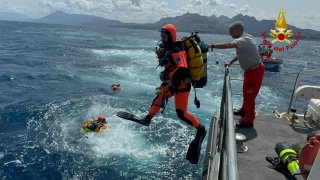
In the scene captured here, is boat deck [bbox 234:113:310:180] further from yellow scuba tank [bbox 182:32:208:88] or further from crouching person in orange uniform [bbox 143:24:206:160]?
yellow scuba tank [bbox 182:32:208:88]

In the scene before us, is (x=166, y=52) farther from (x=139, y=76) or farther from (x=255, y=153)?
(x=139, y=76)

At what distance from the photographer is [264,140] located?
5969 mm

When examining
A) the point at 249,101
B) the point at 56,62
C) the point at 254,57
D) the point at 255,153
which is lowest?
the point at 56,62

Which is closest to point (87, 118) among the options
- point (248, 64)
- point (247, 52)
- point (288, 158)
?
point (248, 64)

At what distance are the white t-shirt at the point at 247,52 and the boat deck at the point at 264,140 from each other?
1432mm

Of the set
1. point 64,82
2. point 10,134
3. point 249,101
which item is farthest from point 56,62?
point 249,101

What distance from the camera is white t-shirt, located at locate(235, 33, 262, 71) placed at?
5.95m

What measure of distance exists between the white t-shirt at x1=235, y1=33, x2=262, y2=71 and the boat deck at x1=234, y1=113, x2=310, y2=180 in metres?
1.43

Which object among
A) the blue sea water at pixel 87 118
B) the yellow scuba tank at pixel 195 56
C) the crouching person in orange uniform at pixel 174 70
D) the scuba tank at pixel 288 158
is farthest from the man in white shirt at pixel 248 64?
the blue sea water at pixel 87 118

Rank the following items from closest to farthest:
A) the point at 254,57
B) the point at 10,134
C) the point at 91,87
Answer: the point at 254,57 < the point at 10,134 < the point at 91,87

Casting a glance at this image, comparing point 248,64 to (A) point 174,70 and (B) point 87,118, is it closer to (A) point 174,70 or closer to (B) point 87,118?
(A) point 174,70

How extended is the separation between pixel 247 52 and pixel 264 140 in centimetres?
179

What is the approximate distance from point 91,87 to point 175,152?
11.9 meters

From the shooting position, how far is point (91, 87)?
23.3 metres
